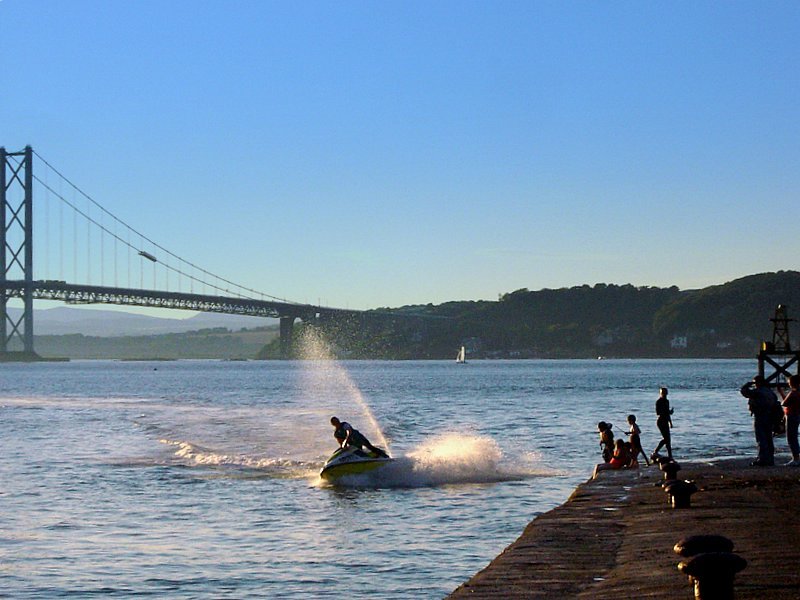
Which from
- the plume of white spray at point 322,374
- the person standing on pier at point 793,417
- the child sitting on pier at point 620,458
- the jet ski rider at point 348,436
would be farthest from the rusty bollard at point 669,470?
the plume of white spray at point 322,374

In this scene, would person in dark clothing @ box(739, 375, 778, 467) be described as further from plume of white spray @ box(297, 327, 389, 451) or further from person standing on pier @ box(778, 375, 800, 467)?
plume of white spray @ box(297, 327, 389, 451)

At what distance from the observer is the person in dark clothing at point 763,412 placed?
1873 cm

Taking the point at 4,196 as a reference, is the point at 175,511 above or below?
below

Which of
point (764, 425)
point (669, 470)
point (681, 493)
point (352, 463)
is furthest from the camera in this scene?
point (352, 463)

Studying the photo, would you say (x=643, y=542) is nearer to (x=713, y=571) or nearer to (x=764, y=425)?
(x=713, y=571)

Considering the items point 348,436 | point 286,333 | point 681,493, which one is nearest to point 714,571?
point 681,493

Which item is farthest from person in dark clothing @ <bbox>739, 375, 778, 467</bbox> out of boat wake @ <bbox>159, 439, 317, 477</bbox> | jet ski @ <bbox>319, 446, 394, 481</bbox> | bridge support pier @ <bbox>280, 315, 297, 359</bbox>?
bridge support pier @ <bbox>280, 315, 297, 359</bbox>

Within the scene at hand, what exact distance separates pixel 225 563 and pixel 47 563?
2.12 m

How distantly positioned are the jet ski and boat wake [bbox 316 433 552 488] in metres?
0.09

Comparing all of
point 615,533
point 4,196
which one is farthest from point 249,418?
point 4,196

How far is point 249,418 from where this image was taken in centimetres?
5156

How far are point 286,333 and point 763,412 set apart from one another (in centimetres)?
11864

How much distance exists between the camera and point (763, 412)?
18828 millimetres

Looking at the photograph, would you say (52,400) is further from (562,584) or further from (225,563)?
(562,584)
